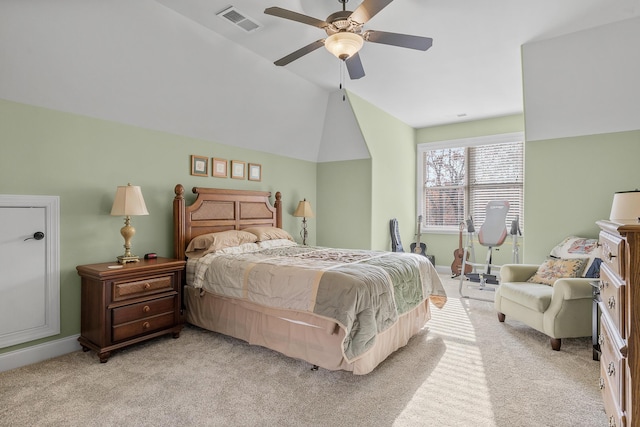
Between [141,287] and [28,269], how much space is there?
854 mm

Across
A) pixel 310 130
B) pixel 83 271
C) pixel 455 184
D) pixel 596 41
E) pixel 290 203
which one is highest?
pixel 596 41

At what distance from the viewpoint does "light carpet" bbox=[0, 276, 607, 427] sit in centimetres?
198

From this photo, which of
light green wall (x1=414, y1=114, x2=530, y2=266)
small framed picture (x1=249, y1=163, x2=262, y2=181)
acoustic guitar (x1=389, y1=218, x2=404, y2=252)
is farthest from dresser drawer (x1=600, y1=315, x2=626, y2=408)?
light green wall (x1=414, y1=114, x2=530, y2=266)

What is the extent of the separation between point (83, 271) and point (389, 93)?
4314mm

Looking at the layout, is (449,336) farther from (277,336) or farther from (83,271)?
(83,271)

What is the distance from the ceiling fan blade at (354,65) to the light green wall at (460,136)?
13.6 feet

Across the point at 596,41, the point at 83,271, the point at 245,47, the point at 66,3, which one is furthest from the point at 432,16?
the point at 83,271

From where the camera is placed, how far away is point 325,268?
2.71 m

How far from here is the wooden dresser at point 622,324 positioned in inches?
49.2

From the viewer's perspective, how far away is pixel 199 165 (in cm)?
404

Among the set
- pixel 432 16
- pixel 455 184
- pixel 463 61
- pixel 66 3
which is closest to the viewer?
pixel 66 3

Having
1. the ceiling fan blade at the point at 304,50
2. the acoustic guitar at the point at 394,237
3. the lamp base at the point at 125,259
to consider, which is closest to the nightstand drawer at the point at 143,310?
the lamp base at the point at 125,259

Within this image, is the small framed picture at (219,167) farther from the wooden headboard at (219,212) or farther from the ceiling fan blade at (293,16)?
the ceiling fan blade at (293,16)

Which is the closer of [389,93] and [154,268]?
[154,268]
